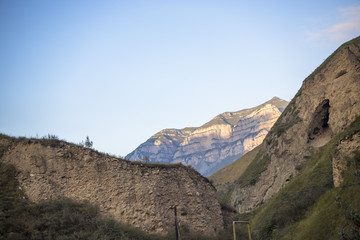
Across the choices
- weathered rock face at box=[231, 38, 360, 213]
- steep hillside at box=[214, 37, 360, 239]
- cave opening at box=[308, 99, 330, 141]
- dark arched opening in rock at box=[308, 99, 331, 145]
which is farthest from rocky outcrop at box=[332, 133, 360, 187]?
cave opening at box=[308, 99, 330, 141]

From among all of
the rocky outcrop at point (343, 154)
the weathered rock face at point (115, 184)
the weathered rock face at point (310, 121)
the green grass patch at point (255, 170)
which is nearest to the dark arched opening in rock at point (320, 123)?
the weathered rock face at point (310, 121)

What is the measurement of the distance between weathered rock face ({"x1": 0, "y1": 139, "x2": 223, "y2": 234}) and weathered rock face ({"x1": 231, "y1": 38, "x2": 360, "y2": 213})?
2465 cm

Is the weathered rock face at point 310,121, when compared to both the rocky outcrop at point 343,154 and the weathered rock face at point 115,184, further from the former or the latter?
the weathered rock face at point 115,184

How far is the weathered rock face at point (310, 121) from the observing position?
4394 cm

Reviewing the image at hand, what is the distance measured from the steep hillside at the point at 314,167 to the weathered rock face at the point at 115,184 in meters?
7.43

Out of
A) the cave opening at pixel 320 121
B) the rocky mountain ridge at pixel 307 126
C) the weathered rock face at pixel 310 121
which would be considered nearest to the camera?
the weathered rock face at pixel 310 121

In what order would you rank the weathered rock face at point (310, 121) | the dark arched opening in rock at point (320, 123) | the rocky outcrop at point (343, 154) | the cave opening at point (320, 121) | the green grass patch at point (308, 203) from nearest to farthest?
the green grass patch at point (308, 203)
the rocky outcrop at point (343, 154)
the weathered rock face at point (310, 121)
the dark arched opening in rock at point (320, 123)
the cave opening at point (320, 121)

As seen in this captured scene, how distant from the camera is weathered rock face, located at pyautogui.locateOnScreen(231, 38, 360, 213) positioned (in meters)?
43.9

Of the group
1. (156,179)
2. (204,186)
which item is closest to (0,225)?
(156,179)

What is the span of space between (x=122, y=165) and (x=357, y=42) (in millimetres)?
36824

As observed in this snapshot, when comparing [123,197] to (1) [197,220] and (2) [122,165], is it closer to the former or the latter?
(2) [122,165]

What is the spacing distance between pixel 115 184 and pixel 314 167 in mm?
23921

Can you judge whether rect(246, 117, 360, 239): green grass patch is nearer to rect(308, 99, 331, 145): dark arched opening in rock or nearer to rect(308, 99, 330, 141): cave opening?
rect(308, 99, 331, 145): dark arched opening in rock

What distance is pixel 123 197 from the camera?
23.3 m
